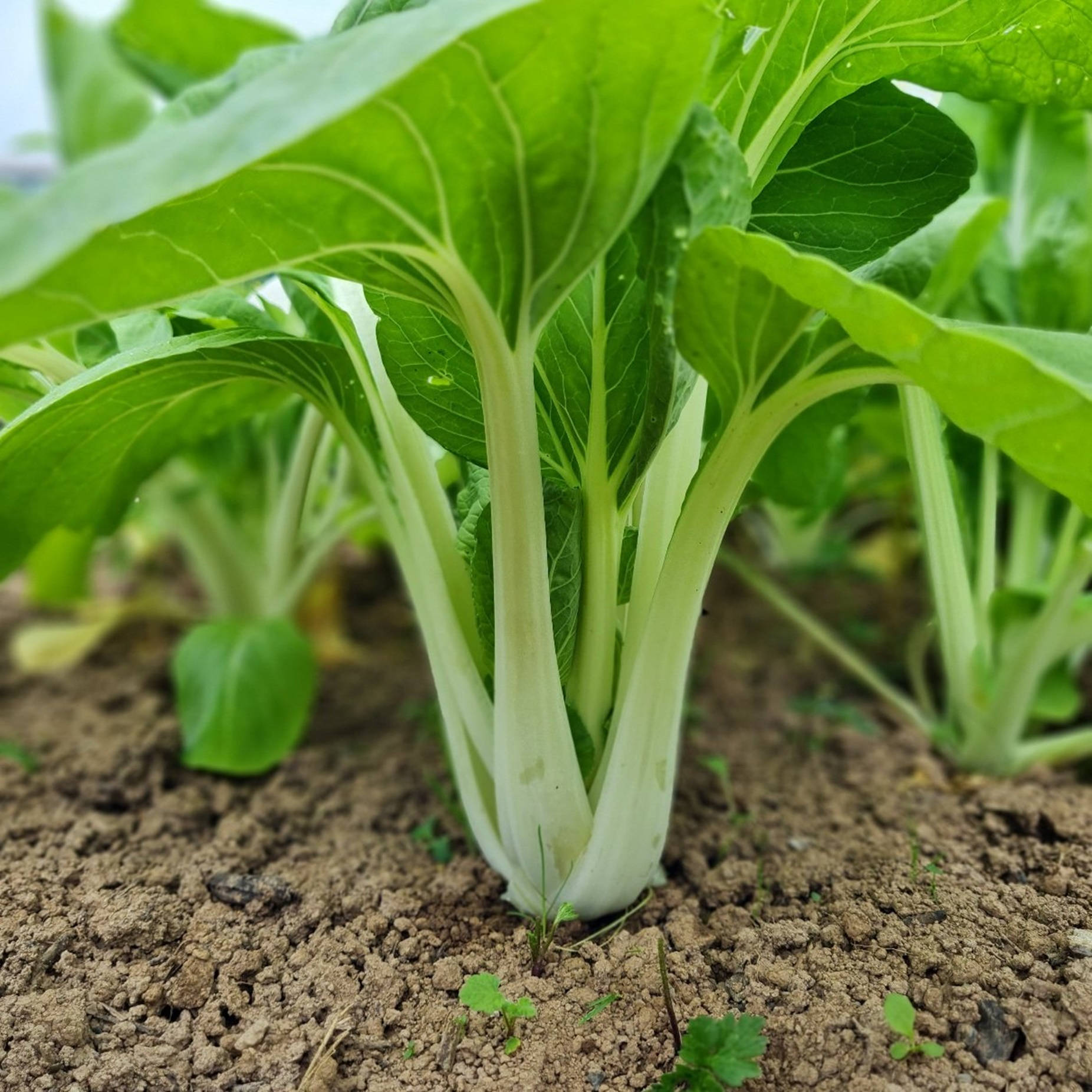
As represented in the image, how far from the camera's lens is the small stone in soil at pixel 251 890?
0.81m

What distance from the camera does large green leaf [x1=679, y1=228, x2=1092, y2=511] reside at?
1.73 ft

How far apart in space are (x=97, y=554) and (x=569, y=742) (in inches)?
62.8

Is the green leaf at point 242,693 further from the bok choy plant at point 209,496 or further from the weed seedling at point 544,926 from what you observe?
the weed seedling at point 544,926

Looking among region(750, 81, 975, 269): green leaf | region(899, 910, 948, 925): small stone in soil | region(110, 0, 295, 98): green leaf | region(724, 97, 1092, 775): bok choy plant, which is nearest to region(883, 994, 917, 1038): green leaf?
region(899, 910, 948, 925): small stone in soil

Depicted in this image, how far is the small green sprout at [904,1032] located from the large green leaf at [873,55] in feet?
1.98

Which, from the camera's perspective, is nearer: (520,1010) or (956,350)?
(956,350)

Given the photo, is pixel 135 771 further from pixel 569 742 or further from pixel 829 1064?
pixel 829 1064

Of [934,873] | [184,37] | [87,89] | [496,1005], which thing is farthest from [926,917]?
[87,89]

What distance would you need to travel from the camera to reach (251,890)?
0.82 meters

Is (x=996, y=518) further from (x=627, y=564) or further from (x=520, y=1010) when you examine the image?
(x=520, y=1010)

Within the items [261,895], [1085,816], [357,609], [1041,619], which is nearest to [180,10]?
[357,609]

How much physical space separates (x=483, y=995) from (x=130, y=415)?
57 cm

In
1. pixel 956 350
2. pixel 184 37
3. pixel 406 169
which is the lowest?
pixel 956 350

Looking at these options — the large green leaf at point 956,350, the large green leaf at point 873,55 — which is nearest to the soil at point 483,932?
the large green leaf at point 956,350
